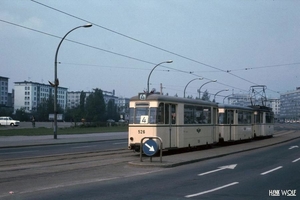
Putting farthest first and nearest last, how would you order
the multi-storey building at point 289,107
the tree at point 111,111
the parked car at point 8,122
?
the multi-storey building at point 289,107 → the tree at point 111,111 → the parked car at point 8,122

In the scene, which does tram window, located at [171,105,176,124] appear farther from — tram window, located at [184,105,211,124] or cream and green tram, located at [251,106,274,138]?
cream and green tram, located at [251,106,274,138]

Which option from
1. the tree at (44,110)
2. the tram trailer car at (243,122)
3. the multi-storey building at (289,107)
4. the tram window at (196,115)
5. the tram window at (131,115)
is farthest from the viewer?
the multi-storey building at (289,107)

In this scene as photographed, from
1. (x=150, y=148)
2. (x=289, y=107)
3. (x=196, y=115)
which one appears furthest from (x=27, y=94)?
(x=150, y=148)

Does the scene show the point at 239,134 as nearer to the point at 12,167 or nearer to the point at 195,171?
the point at 195,171

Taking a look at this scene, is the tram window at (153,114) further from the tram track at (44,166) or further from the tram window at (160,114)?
the tram track at (44,166)

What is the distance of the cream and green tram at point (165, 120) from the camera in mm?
20859

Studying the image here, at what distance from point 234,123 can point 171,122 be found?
12.7 m

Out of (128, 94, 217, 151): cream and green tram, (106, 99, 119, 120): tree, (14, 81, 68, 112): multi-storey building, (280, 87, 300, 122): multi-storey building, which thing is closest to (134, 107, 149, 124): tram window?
(128, 94, 217, 151): cream and green tram

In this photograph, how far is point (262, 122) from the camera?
41.8 m

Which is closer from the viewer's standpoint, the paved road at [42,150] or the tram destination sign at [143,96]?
the tram destination sign at [143,96]

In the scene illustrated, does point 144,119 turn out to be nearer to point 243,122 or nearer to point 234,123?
point 234,123

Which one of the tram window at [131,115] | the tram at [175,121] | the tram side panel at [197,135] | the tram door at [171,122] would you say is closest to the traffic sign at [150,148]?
the tram at [175,121]

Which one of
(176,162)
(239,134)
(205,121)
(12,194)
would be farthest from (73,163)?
(239,134)

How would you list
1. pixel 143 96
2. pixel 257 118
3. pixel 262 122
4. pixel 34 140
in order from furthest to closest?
1. pixel 262 122
2. pixel 257 118
3. pixel 34 140
4. pixel 143 96
